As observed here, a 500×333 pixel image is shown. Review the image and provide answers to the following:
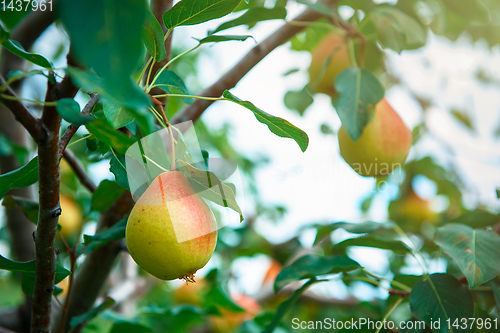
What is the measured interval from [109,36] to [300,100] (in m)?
0.92

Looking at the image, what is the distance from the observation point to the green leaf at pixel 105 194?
65 cm

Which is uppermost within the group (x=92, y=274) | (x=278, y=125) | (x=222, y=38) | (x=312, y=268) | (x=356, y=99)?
(x=222, y=38)

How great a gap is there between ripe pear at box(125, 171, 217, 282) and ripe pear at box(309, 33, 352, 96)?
Result: 61cm

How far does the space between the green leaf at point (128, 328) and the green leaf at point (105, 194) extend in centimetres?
24

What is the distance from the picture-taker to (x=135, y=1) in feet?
0.81

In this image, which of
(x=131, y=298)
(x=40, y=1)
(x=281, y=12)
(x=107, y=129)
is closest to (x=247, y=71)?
(x=281, y=12)

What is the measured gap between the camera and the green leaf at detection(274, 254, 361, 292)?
72 centimetres

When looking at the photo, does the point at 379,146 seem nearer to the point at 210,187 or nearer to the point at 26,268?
the point at 210,187

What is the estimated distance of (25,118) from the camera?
34 cm


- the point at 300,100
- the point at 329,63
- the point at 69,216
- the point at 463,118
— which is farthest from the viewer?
the point at 463,118

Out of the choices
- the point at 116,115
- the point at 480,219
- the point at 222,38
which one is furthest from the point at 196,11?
the point at 480,219

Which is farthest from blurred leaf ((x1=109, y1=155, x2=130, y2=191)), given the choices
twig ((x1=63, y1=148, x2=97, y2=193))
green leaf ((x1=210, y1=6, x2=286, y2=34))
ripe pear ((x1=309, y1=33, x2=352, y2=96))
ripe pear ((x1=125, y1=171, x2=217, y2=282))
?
ripe pear ((x1=309, y1=33, x2=352, y2=96))

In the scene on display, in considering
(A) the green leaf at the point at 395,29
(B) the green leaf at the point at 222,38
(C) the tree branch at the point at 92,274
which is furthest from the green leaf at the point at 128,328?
(A) the green leaf at the point at 395,29

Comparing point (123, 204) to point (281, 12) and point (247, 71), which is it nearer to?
point (247, 71)
